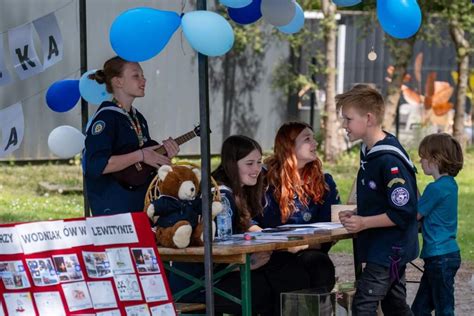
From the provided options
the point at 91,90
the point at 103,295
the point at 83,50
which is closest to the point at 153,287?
the point at 103,295

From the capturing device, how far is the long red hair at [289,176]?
6.54 meters

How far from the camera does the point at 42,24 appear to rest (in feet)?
20.9

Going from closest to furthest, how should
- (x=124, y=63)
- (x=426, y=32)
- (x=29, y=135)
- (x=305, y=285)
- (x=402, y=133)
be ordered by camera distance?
1. (x=124, y=63)
2. (x=305, y=285)
3. (x=29, y=135)
4. (x=426, y=32)
5. (x=402, y=133)

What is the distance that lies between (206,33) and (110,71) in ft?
4.14

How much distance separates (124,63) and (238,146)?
78cm

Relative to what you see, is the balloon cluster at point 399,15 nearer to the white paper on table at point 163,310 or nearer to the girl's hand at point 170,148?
the girl's hand at point 170,148

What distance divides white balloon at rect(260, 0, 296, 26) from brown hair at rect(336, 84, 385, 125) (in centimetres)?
63

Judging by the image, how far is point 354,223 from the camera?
19.0 ft

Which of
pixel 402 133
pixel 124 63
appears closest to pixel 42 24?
pixel 124 63

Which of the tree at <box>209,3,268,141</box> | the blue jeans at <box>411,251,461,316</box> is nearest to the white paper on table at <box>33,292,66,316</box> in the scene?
the blue jeans at <box>411,251,461,316</box>

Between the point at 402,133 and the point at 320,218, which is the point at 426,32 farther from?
the point at 320,218

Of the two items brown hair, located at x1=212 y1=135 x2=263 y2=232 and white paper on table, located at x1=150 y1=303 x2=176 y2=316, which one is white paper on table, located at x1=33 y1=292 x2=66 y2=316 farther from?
brown hair, located at x1=212 y1=135 x2=263 y2=232

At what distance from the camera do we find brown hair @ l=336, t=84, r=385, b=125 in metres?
5.91

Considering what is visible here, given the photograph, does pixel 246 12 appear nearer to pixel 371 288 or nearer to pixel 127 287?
pixel 371 288
